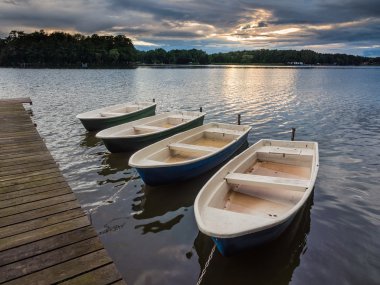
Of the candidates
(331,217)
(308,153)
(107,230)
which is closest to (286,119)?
(308,153)

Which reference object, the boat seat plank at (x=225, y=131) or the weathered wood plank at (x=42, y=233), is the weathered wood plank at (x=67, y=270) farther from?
the boat seat plank at (x=225, y=131)

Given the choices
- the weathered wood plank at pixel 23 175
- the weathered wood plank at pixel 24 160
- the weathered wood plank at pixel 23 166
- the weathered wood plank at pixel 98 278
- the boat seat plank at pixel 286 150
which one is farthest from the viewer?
the boat seat plank at pixel 286 150

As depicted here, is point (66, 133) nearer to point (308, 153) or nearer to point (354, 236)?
point (308, 153)

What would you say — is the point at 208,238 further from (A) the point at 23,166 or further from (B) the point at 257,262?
(A) the point at 23,166

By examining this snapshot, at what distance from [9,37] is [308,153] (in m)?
176

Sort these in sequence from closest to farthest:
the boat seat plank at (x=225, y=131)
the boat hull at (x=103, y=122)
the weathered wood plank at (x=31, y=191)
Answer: the weathered wood plank at (x=31, y=191)
the boat seat plank at (x=225, y=131)
the boat hull at (x=103, y=122)

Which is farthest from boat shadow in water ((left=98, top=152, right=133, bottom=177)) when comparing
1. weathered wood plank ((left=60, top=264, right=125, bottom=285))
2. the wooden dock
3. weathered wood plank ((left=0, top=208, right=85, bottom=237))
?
weathered wood plank ((left=60, top=264, right=125, bottom=285))

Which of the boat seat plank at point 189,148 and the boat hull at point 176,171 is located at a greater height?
the boat seat plank at point 189,148

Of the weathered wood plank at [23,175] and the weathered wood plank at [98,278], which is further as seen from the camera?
the weathered wood plank at [23,175]

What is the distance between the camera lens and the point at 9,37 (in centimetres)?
14525

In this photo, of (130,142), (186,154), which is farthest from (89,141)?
(186,154)

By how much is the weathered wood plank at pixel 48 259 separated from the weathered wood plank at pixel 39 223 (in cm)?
83

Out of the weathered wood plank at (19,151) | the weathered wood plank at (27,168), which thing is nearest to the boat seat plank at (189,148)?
the weathered wood plank at (27,168)

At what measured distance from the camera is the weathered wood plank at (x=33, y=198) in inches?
221
